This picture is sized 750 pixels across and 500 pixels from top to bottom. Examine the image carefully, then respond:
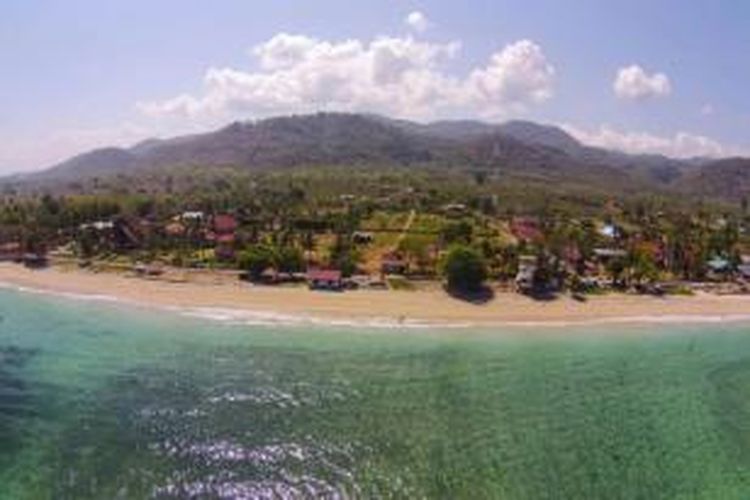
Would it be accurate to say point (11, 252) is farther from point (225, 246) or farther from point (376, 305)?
point (376, 305)

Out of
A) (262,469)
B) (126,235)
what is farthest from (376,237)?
(262,469)

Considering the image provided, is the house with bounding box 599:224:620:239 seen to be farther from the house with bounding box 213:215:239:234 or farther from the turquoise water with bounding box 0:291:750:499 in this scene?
the house with bounding box 213:215:239:234

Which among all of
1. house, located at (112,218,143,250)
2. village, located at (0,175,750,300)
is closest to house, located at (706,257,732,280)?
village, located at (0,175,750,300)

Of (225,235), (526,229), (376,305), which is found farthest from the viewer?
(526,229)

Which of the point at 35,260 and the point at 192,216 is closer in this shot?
the point at 35,260

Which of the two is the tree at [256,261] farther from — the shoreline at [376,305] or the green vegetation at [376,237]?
the shoreline at [376,305]

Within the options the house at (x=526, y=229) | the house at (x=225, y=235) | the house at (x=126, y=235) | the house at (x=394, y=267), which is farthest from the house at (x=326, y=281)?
the house at (x=126, y=235)
